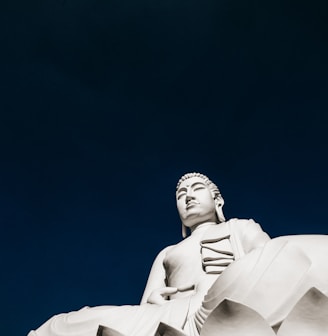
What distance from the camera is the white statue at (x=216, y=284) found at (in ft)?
9.21

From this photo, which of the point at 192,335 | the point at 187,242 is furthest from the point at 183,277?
the point at 192,335

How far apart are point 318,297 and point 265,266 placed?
0.46 meters

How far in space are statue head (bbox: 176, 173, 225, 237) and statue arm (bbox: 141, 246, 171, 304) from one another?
0.40 meters

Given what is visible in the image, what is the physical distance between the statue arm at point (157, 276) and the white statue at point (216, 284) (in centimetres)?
1

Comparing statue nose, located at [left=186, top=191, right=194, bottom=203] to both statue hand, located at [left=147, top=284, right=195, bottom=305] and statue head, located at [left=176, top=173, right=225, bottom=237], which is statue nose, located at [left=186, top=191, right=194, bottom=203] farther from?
statue hand, located at [left=147, top=284, right=195, bottom=305]

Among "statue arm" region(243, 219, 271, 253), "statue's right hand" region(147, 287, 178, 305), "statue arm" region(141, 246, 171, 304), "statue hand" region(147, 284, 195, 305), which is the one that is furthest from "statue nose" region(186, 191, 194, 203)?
"statue's right hand" region(147, 287, 178, 305)

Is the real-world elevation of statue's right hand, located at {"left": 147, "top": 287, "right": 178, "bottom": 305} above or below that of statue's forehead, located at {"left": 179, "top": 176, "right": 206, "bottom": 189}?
below

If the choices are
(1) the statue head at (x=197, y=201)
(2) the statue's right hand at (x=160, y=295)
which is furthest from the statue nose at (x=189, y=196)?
(2) the statue's right hand at (x=160, y=295)

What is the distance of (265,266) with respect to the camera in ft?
10.2

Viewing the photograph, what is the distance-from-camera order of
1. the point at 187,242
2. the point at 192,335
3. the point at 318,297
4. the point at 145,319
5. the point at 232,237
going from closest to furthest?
the point at 318,297, the point at 192,335, the point at 145,319, the point at 232,237, the point at 187,242

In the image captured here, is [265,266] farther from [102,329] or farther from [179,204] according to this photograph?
[179,204]

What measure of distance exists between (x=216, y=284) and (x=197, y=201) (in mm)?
2756

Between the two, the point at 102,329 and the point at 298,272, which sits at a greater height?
the point at 298,272

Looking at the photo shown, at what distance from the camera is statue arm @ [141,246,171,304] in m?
5.68
